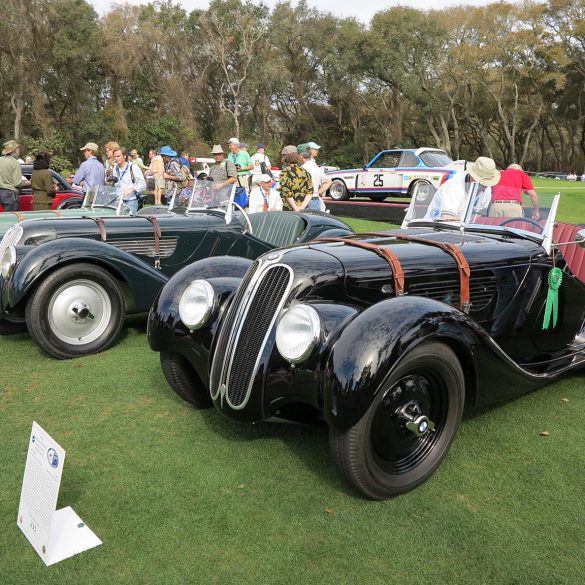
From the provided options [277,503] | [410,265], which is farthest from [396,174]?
[277,503]

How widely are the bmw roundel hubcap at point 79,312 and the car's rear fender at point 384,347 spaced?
3258 millimetres

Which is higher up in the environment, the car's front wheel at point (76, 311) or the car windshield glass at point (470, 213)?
the car windshield glass at point (470, 213)

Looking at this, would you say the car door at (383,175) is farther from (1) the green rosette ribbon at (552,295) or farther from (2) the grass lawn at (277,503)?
(2) the grass lawn at (277,503)

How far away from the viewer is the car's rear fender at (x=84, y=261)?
5.06 m

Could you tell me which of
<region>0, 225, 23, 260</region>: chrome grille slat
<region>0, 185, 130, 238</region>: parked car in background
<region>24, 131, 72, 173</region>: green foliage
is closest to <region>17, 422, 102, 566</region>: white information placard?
<region>0, 225, 23, 260</region>: chrome grille slat

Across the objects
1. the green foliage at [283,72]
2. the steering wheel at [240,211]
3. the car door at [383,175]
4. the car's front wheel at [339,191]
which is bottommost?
the steering wheel at [240,211]

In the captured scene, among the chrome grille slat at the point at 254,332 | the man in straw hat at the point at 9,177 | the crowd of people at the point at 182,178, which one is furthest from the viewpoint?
the man in straw hat at the point at 9,177

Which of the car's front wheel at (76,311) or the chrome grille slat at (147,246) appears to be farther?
the chrome grille slat at (147,246)

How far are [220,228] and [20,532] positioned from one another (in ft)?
14.1

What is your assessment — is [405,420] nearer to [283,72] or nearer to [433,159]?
[433,159]

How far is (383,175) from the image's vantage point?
17.5 metres

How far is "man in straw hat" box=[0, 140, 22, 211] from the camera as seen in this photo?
9500 millimetres

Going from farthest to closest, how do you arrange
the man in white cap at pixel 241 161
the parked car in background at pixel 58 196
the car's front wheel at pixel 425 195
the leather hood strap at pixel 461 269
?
the parked car in background at pixel 58 196
the man in white cap at pixel 241 161
the car's front wheel at pixel 425 195
the leather hood strap at pixel 461 269

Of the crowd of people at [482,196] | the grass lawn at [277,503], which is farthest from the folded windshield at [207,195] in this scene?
the grass lawn at [277,503]
